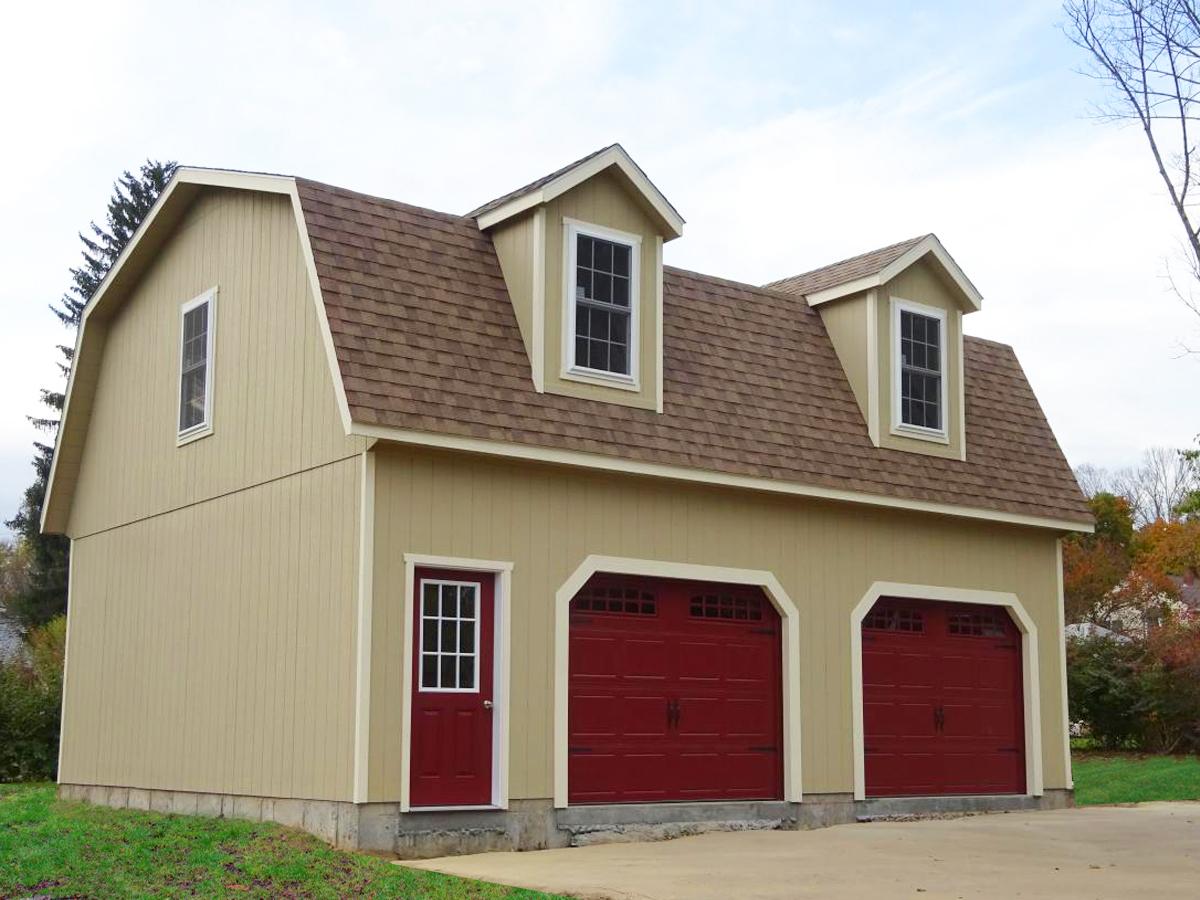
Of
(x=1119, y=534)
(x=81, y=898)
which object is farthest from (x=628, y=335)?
(x=1119, y=534)

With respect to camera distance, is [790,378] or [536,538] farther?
[790,378]

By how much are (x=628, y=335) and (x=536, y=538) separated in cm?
247

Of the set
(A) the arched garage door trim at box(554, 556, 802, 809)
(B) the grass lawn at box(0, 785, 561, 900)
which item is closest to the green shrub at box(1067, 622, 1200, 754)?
(A) the arched garage door trim at box(554, 556, 802, 809)

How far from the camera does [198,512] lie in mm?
15461

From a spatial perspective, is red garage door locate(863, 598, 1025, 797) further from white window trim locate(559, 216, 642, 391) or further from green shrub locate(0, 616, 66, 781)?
green shrub locate(0, 616, 66, 781)

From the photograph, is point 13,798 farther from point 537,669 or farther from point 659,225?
point 659,225

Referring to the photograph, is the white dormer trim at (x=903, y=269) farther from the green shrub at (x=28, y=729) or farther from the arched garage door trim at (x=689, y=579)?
the green shrub at (x=28, y=729)

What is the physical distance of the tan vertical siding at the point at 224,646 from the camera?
501 inches

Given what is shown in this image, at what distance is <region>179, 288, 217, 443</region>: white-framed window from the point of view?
50.9 feet

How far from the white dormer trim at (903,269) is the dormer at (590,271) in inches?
116

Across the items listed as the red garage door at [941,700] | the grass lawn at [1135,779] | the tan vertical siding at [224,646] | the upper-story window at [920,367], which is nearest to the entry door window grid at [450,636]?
the tan vertical siding at [224,646]

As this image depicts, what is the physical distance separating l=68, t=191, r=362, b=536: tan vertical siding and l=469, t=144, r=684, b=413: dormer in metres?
2.04

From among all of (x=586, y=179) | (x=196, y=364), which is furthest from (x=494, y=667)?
(x=196, y=364)

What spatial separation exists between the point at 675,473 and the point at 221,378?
4812 mm
